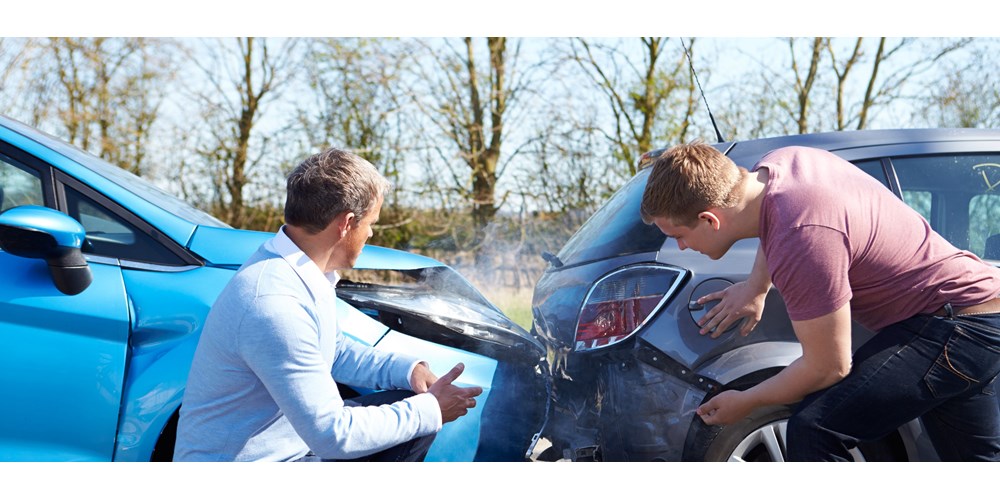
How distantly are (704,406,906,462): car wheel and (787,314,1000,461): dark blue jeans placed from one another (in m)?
0.25

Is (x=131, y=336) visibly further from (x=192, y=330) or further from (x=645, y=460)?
(x=645, y=460)

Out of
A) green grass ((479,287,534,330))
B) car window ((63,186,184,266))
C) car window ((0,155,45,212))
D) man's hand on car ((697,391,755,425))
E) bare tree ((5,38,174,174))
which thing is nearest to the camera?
man's hand on car ((697,391,755,425))

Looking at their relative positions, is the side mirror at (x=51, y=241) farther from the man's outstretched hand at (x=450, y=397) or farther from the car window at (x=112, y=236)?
the man's outstretched hand at (x=450, y=397)

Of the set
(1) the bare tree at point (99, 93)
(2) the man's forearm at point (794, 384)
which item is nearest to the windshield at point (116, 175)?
(2) the man's forearm at point (794, 384)

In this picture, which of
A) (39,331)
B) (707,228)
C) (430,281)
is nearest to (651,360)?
(707,228)

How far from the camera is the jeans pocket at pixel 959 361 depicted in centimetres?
212

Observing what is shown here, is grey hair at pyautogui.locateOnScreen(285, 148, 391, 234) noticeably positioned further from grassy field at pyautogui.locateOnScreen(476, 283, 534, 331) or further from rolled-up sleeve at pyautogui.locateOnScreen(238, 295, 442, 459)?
grassy field at pyautogui.locateOnScreen(476, 283, 534, 331)

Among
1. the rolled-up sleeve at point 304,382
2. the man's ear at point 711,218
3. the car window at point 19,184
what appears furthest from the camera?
the car window at point 19,184

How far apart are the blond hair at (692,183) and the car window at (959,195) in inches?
38.4

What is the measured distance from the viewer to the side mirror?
2104mm

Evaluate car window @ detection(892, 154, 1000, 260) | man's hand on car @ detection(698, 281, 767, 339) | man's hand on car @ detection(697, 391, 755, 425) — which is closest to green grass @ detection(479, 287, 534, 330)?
man's hand on car @ detection(698, 281, 767, 339)

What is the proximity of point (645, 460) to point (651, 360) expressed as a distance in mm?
346

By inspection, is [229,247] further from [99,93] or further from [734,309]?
[99,93]

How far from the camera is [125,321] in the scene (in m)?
2.24
